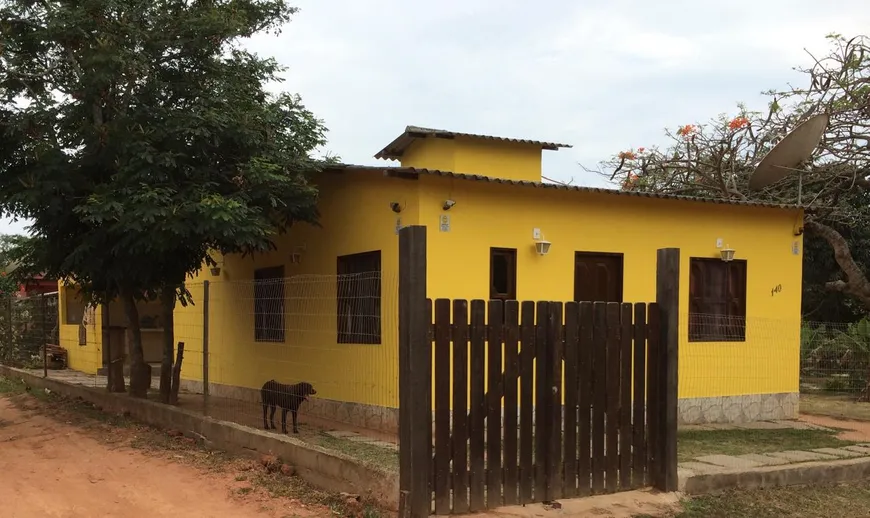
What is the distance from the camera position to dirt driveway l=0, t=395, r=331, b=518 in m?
6.11

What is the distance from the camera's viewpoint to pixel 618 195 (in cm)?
1059

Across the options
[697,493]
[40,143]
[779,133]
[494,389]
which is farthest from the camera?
[779,133]

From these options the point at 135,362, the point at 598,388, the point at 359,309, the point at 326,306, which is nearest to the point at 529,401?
the point at 598,388

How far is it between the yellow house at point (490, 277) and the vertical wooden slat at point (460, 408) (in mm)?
1976

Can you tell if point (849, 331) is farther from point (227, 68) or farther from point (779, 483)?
point (227, 68)

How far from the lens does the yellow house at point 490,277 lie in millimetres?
9016

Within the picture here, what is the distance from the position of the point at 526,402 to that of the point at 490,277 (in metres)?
3.97

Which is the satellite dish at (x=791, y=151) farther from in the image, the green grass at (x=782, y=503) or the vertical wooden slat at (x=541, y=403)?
the vertical wooden slat at (x=541, y=403)

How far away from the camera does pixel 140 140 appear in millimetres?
9039

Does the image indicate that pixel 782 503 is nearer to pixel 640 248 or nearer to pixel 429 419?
pixel 429 419

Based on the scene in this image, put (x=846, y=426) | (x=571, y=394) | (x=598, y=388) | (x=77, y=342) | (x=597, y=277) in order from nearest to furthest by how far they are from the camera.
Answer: (x=571, y=394) → (x=598, y=388) → (x=597, y=277) → (x=846, y=426) → (x=77, y=342)

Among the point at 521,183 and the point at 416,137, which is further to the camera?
the point at 416,137

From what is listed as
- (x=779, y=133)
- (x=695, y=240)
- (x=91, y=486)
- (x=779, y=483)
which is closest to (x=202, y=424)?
(x=91, y=486)

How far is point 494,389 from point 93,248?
653 cm
